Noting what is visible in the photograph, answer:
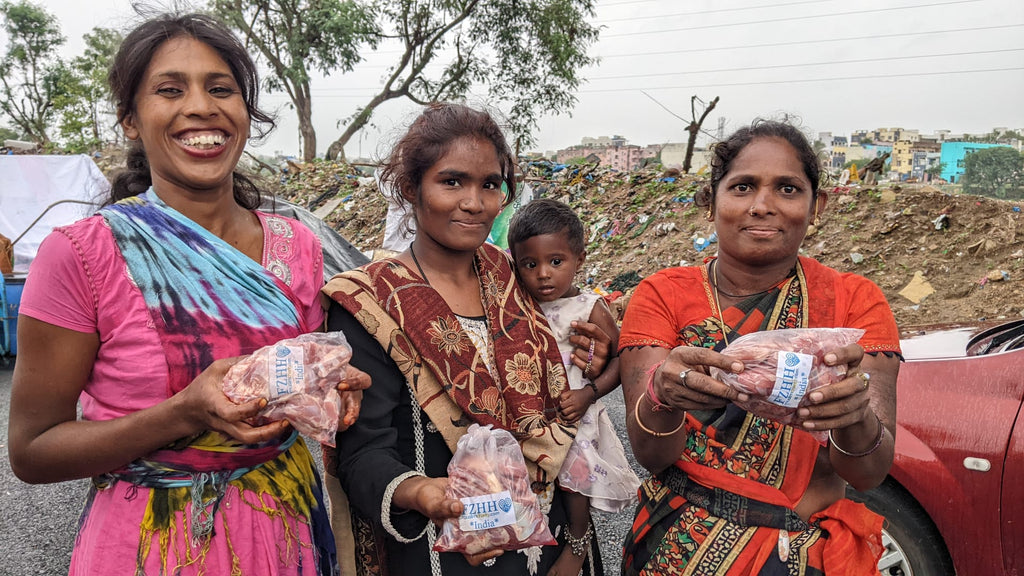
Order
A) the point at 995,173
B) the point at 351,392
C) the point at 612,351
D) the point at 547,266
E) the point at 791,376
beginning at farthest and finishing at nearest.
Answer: the point at 995,173 → the point at 547,266 → the point at 612,351 → the point at 351,392 → the point at 791,376

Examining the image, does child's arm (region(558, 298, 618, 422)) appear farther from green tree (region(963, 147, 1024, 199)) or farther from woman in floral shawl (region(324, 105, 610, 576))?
green tree (region(963, 147, 1024, 199))

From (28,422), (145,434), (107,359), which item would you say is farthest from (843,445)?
(28,422)

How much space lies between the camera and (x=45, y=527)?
13.0 feet

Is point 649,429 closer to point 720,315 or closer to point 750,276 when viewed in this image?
point 720,315

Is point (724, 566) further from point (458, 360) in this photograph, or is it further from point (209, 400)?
point (209, 400)

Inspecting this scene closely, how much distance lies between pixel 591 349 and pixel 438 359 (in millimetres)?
661

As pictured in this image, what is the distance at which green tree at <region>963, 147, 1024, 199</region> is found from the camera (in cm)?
909

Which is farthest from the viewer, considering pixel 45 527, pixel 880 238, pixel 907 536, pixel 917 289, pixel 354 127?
pixel 354 127

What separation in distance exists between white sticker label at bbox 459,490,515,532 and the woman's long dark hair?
109 cm

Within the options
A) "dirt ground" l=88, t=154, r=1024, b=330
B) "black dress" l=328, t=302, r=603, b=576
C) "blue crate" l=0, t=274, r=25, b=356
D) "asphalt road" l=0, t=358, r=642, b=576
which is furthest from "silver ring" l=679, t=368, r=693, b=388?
"blue crate" l=0, t=274, r=25, b=356

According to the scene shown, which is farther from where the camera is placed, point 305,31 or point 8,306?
point 305,31

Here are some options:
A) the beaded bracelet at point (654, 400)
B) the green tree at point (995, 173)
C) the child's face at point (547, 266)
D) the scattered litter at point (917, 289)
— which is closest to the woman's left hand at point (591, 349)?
the child's face at point (547, 266)

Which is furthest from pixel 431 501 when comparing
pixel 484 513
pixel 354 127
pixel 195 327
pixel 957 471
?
pixel 354 127

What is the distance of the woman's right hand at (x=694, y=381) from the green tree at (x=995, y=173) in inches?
367
